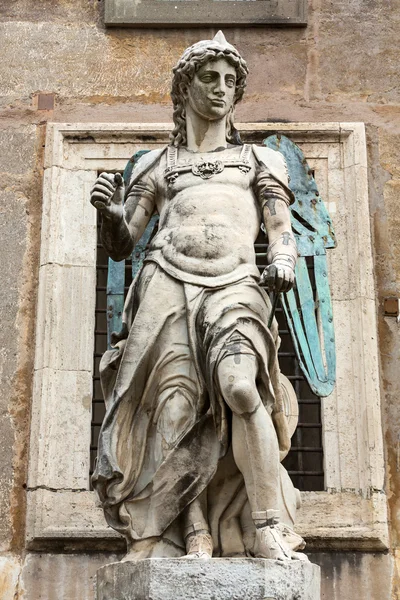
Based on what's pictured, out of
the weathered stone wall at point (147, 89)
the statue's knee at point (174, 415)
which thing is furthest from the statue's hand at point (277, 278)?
the weathered stone wall at point (147, 89)

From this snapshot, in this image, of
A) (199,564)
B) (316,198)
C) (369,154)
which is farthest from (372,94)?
(199,564)

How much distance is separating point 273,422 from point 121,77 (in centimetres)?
359

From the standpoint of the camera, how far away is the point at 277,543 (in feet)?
17.7

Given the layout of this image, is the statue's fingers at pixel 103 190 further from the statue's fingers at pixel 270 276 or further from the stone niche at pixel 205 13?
the stone niche at pixel 205 13

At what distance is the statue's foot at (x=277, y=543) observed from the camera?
17.6ft

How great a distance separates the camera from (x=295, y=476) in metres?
7.96

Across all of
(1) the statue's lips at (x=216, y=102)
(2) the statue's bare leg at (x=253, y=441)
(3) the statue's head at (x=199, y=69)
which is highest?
(3) the statue's head at (x=199, y=69)

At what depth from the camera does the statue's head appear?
618cm

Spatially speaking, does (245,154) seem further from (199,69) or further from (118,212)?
(118,212)

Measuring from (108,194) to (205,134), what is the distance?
25.0 inches

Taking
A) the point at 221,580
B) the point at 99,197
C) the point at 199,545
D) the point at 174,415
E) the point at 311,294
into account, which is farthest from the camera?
the point at 311,294

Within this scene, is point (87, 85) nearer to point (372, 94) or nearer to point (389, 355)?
point (372, 94)

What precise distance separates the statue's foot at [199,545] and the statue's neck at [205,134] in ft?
6.11

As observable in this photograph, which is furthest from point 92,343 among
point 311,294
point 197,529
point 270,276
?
point 197,529
